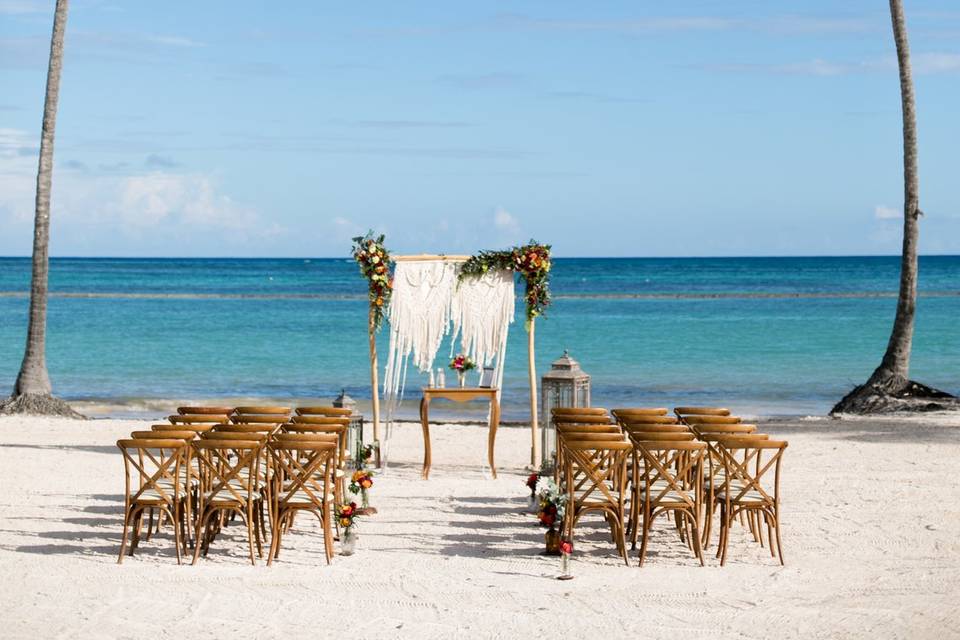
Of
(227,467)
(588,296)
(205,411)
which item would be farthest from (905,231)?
(588,296)

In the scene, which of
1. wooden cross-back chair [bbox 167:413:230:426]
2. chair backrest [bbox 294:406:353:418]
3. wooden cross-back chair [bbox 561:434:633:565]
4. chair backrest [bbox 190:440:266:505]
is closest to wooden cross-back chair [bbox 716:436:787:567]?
wooden cross-back chair [bbox 561:434:633:565]

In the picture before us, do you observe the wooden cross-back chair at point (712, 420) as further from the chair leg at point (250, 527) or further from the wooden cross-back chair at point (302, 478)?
the chair leg at point (250, 527)

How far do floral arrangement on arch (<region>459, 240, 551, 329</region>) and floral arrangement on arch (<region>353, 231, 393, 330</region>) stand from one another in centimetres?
83

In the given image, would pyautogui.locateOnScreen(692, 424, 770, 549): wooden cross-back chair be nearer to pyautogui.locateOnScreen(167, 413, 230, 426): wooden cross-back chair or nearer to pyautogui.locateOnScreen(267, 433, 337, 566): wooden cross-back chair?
pyautogui.locateOnScreen(267, 433, 337, 566): wooden cross-back chair

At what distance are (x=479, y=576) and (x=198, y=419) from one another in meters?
3.14

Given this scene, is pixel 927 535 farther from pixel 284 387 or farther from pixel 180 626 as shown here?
pixel 284 387

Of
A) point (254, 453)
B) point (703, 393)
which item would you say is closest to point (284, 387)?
point (703, 393)

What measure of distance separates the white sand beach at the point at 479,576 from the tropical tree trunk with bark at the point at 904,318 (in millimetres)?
6143

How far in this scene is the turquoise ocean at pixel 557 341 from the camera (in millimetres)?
26172

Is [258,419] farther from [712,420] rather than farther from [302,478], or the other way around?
[712,420]

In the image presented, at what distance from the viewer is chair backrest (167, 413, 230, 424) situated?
36.2 ft

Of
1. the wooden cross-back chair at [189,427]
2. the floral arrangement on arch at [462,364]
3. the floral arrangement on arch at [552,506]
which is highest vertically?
the floral arrangement on arch at [462,364]

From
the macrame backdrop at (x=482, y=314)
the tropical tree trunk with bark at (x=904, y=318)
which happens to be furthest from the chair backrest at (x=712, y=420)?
the tropical tree trunk with bark at (x=904, y=318)

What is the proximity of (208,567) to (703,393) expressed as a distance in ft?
55.4
